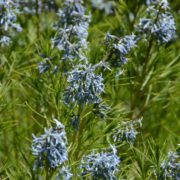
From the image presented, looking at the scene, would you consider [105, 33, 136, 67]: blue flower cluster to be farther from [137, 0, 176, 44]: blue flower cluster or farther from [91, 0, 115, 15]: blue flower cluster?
[91, 0, 115, 15]: blue flower cluster

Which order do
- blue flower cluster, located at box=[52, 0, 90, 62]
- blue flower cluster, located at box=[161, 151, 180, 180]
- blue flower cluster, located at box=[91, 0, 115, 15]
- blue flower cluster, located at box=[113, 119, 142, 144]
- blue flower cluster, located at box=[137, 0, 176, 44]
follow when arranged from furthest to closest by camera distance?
1. blue flower cluster, located at box=[91, 0, 115, 15]
2. blue flower cluster, located at box=[137, 0, 176, 44]
3. blue flower cluster, located at box=[52, 0, 90, 62]
4. blue flower cluster, located at box=[113, 119, 142, 144]
5. blue flower cluster, located at box=[161, 151, 180, 180]

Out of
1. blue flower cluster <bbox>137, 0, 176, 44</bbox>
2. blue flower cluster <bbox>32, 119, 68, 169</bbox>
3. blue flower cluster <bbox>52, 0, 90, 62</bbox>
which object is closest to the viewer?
blue flower cluster <bbox>32, 119, 68, 169</bbox>

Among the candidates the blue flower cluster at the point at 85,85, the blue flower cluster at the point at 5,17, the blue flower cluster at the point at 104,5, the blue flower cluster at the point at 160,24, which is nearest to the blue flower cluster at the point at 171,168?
the blue flower cluster at the point at 85,85

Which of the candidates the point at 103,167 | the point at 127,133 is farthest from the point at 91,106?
the point at 103,167

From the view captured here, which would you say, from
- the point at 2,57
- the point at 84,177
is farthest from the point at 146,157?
the point at 2,57

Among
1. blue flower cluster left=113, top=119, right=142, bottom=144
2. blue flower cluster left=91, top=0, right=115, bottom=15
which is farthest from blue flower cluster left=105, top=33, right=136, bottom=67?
blue flower cluster left=91, top=0, right=115, bottom=15

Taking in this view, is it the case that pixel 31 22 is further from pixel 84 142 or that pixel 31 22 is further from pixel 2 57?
pixel 84 142

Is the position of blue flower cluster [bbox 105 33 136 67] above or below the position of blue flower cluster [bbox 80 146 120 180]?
above
